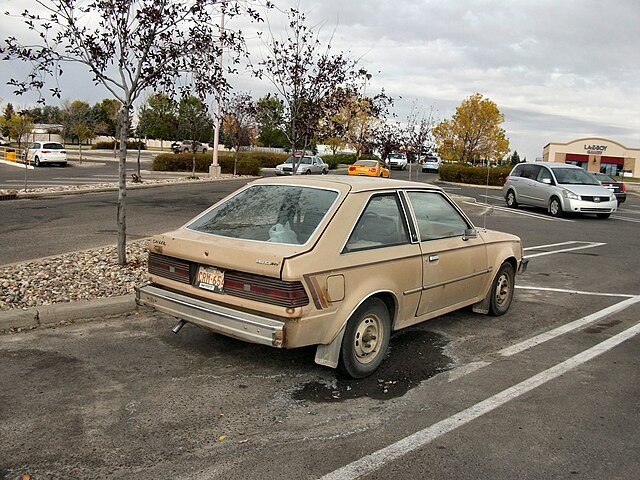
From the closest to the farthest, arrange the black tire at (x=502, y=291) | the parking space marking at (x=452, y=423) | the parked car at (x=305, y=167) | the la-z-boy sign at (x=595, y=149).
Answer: the parking space marking at (x=452, y=423)
the black tire at (x=502, y=291)
the parked car at (x=305, y=167)
the la-z-boy sign at (x=595, y=149)

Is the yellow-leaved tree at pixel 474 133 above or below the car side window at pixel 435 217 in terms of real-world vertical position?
above

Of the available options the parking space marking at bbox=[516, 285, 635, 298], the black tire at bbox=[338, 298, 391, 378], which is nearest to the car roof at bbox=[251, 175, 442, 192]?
the black tire at bbox=[338, 298, 391, 378]

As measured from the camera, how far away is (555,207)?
19.4 m

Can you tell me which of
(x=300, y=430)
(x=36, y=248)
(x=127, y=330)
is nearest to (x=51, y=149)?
(x=36, y=248)

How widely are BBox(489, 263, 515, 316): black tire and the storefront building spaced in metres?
75.4

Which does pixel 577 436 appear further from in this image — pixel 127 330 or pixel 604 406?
pixel 127 330

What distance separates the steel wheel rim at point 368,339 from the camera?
15.5ft

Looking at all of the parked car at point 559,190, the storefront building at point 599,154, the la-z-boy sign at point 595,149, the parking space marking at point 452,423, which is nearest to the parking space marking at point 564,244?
the parked car at point 559,190

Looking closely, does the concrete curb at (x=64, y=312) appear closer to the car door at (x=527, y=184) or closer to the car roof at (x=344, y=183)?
the car roof at (x=344, y=183)

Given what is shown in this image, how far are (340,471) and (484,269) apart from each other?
344cm

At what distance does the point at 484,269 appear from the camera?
20.6ft

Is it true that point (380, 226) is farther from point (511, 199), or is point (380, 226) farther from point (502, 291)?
point (511, 199)

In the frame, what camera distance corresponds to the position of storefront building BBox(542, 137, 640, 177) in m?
76.8

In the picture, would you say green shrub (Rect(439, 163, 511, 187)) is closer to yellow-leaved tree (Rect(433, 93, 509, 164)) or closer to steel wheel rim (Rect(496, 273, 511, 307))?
yellow-leaved tree (Rect(433, 93, 509, 164))
